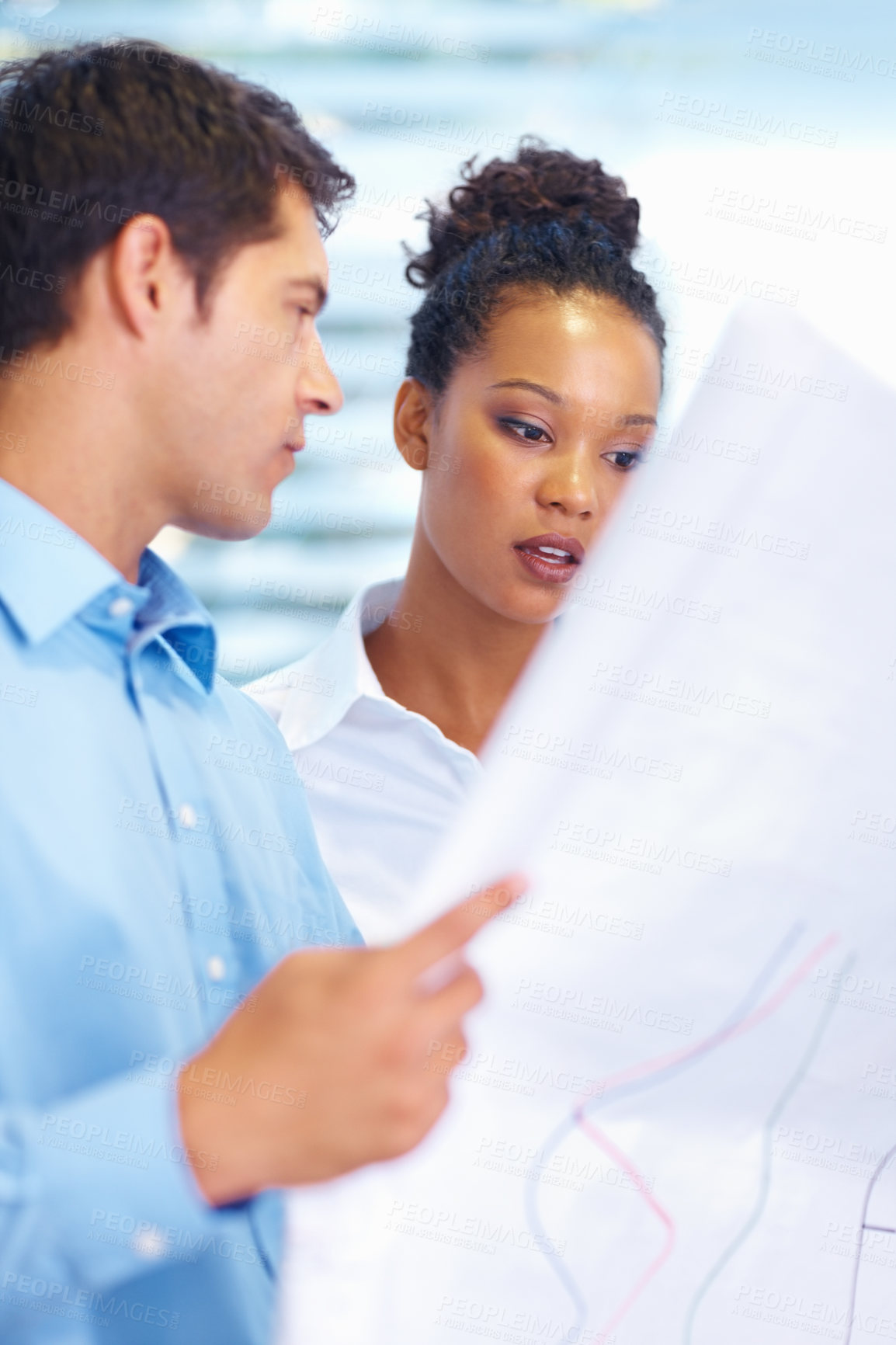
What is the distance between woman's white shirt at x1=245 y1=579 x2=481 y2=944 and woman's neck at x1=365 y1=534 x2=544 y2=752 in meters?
0.05

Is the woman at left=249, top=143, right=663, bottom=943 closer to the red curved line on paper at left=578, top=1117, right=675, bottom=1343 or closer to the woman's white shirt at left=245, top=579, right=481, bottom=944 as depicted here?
the woman's white shirt at left=245, top=579, right=481, bottom=944

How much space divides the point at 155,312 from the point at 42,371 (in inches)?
3.3

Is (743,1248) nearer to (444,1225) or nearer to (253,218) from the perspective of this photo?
(444,1225)

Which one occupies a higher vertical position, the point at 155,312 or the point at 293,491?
the point at 155,312

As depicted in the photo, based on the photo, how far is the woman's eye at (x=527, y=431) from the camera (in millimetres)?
1333

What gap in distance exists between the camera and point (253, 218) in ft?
2.72

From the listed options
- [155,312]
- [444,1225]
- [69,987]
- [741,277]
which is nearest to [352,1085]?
[444,1225]

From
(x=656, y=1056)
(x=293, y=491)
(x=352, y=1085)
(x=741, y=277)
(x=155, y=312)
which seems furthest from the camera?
(x=293, y=491)

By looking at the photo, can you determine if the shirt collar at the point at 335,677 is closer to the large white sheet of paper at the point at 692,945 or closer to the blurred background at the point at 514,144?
the blurred background at the point at 514,144

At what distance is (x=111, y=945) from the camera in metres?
0.72

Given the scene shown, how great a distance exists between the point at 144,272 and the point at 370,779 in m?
0.71

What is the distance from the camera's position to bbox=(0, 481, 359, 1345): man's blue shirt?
55 centimetres

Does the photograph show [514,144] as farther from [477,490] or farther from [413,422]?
[477,490]

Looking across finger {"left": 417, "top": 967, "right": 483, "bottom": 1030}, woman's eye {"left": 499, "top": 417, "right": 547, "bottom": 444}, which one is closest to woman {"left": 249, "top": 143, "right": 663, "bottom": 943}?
woman's eye {"left": 499, "top": 417, "right": 547, "bottom": 444}
